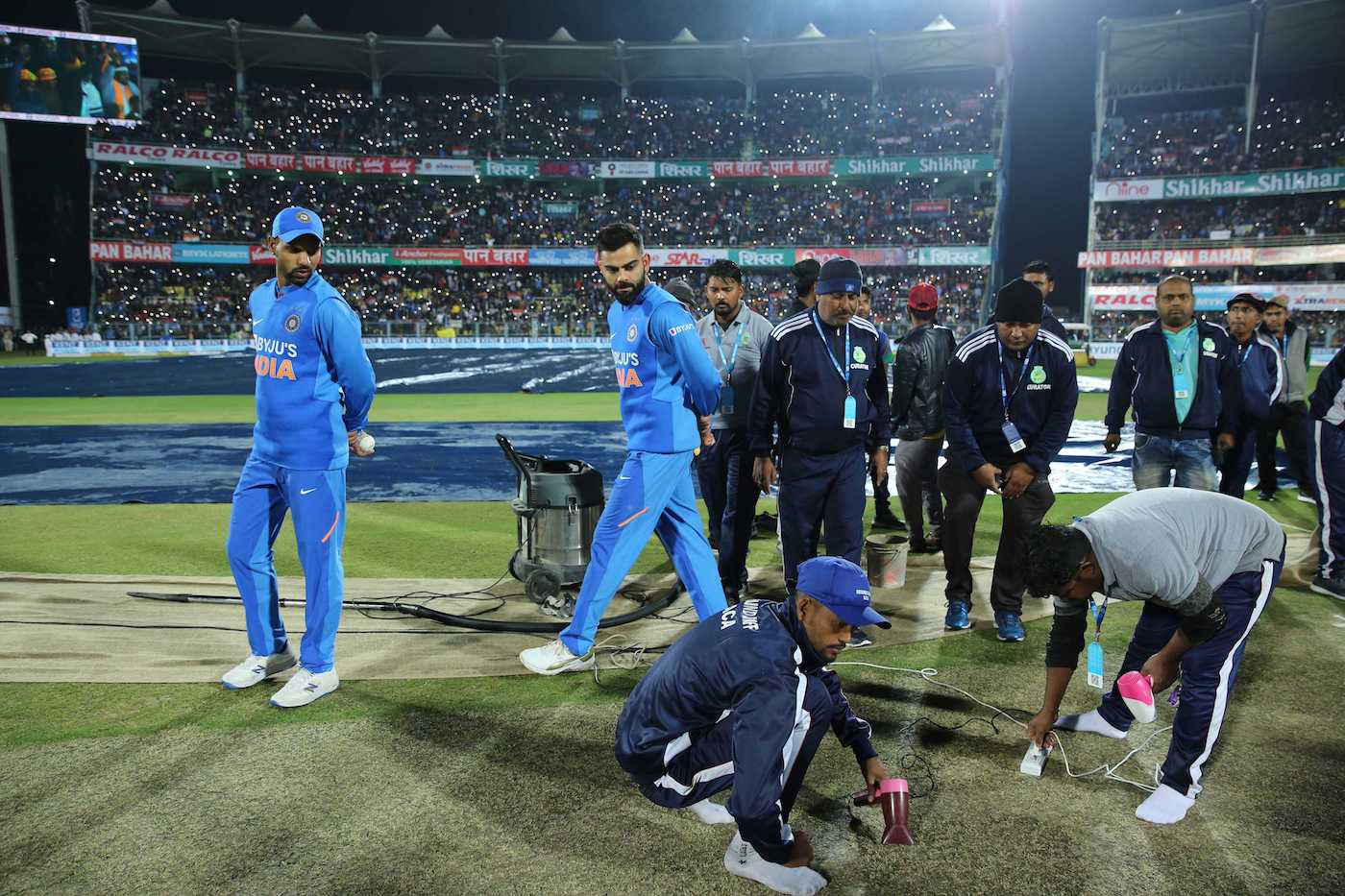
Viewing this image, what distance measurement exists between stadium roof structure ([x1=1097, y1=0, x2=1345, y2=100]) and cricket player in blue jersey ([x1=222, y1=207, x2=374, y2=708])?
4495cm

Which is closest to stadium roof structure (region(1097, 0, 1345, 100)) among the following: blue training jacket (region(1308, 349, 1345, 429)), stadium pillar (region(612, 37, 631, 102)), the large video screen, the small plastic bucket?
stadium pillar (region(612, 37, 631, 102))

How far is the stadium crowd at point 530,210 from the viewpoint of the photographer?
41.7 m

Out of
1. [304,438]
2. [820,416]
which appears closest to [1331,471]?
[820,416]

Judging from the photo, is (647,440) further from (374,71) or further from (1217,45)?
(374,71)

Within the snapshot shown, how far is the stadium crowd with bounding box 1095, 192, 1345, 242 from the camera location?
36.3 m

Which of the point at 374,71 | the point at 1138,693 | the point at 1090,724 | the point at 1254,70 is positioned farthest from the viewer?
the point at 374,71

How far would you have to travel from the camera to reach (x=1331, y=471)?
5730 millimetres

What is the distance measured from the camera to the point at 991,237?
1658 inches

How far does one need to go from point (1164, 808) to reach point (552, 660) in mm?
2810

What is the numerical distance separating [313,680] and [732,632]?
2484mm

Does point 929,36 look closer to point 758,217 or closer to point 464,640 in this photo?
point 758,217

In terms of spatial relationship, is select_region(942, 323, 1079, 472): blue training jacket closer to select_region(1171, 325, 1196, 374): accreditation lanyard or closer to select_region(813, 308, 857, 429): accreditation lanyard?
select_region(813, 308, 857, 429): accreditation lanyard

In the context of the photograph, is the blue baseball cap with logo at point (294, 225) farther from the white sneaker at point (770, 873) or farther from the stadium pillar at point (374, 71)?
the stadium pillar at point (374, 71)

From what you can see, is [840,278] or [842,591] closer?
[842,591]
